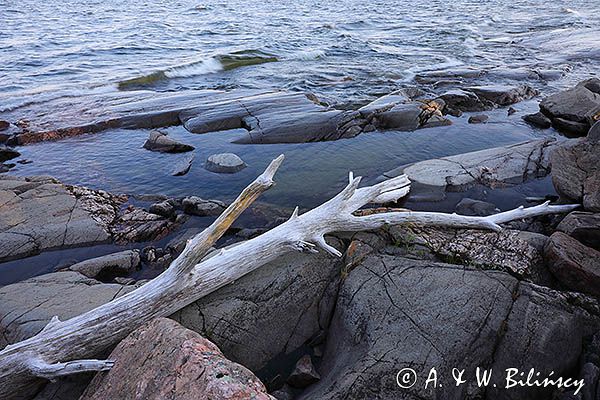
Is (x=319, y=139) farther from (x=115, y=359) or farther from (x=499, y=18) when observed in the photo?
(x=499, y=18)

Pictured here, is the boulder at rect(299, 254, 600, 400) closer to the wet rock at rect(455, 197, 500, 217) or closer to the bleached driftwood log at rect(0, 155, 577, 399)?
the bleached driftwood log at rect(0, 155, 577, 399)

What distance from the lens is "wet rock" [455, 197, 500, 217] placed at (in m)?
8.41

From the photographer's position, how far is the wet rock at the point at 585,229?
20.5 feet

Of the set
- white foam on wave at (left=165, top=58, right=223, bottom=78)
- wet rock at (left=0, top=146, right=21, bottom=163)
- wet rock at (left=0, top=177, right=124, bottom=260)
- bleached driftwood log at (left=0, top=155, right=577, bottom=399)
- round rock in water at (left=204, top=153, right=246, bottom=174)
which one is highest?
bleached driftwood log at (left=0, top=155, right=577, bottom=399)

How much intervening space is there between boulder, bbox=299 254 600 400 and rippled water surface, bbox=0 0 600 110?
35.9 feet

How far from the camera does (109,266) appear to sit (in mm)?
7312

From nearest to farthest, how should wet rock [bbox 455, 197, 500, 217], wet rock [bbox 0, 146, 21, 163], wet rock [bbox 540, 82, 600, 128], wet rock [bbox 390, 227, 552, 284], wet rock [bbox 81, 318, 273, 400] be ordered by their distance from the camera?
wet rock [bbox 81, 318, 273, 400]
wet rock [bbox 390, 227, 552, 284]
wet rock [bbox 455, 197, 500, 217]
wet rock [bbox 0, 146, 21, 163]
wet rock [bbox 540, 82, 600, 128]

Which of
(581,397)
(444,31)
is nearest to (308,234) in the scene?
(581,397)

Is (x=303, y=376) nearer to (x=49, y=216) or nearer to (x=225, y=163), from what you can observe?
(x=49, y=216)

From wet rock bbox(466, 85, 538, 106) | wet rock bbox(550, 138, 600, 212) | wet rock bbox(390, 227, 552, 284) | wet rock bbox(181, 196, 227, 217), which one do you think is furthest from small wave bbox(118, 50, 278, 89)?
wet rock bbox(550, 138, 600, 212)

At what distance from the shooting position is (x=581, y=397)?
14.9ft

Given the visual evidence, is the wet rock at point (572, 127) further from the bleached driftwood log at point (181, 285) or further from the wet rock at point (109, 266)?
the wet rock at point (109, 266)

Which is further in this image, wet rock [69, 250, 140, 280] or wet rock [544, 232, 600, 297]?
wet rock [69, 250, 140, 280]

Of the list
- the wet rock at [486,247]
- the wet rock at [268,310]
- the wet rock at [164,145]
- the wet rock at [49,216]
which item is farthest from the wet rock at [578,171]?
the wet rock at [164,145]
